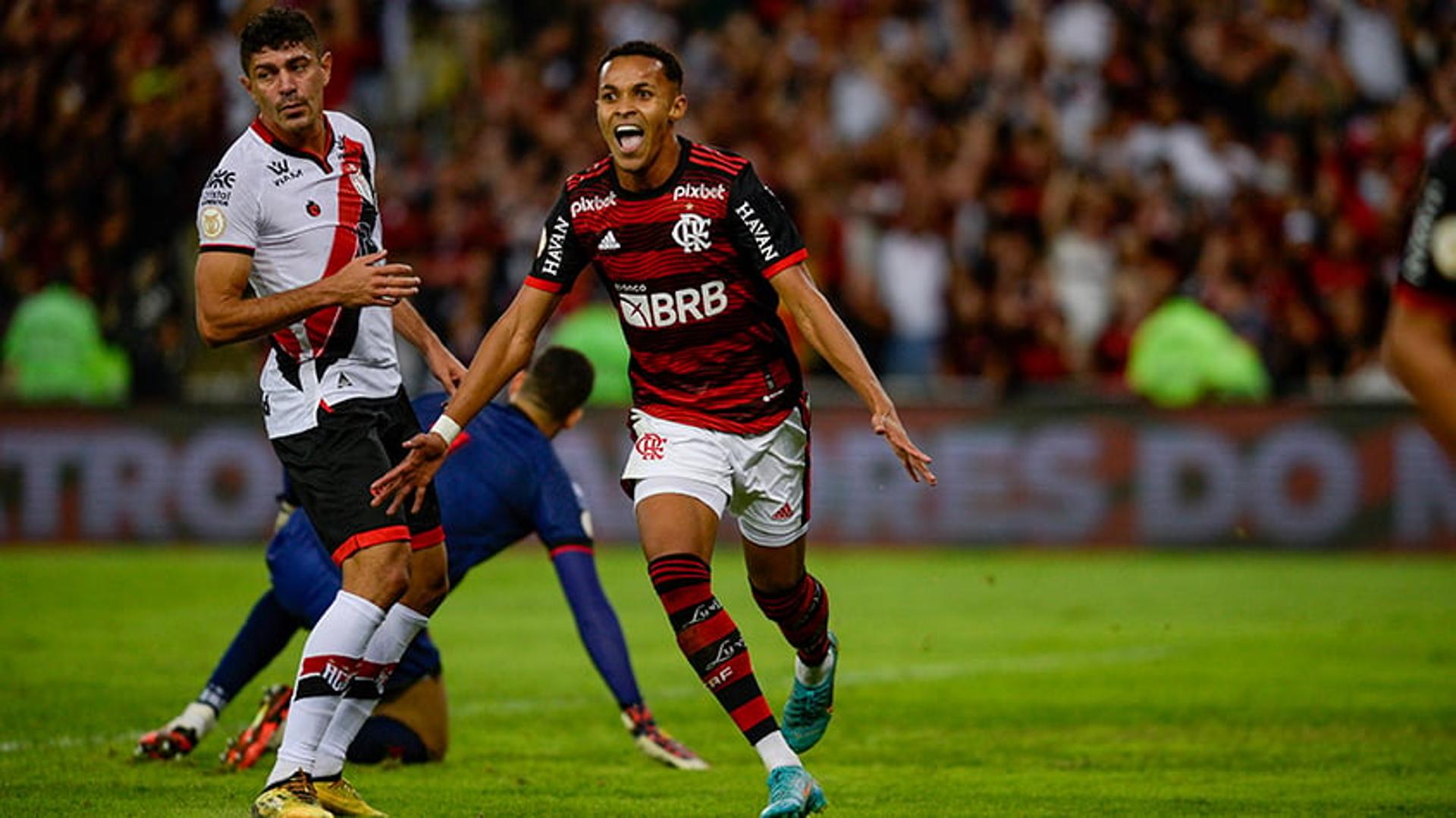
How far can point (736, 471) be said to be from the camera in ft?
26.9

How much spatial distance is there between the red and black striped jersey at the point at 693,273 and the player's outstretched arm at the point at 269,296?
0.73 metres

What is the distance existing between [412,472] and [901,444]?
69.5 inches

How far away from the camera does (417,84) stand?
24.6 m

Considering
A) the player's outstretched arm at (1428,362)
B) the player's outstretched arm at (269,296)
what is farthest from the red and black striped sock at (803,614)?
the player's outstretched arm at (1428,362)

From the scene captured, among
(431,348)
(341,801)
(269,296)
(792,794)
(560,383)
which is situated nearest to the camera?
(792,794)

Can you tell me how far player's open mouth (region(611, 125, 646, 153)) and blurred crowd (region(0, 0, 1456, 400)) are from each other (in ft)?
40.3

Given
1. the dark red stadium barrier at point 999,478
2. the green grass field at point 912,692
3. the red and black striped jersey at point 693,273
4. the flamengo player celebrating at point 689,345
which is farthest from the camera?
the dark red stadium barrier at point 999,478

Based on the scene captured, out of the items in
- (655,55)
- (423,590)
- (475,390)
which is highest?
(655,55)

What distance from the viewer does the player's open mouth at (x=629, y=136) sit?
7.88 metres

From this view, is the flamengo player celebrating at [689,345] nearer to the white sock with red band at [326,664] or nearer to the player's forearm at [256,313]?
the white sock with red band at [326,664]

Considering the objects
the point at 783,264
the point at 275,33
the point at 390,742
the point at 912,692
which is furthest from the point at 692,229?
the point at 912,692

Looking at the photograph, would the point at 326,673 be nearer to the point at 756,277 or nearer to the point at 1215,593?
the point at 756,277

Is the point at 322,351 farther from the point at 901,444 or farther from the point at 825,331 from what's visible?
the point at 901,444

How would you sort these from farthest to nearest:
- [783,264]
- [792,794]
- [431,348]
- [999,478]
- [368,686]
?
[999,478] < [431,348] < [368,686] < [783,264] < [792,794]
